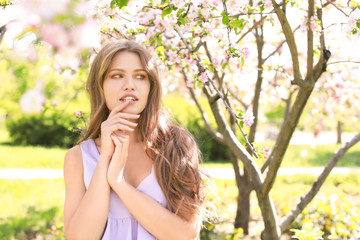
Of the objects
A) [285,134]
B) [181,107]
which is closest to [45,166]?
[181,107]

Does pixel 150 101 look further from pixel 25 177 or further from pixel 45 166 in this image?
pixel 45 166

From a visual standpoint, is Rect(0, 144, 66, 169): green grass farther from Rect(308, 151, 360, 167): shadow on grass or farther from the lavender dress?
the lavender dress

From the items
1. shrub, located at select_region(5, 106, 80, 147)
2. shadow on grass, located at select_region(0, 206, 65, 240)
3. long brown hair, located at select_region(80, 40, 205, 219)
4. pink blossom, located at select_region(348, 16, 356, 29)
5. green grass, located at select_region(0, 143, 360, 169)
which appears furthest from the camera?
shrub, located at select_region(5, 106, 80, 147)

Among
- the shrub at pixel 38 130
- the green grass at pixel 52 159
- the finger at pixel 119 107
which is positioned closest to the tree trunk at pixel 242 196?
the finger at pixel 119 107

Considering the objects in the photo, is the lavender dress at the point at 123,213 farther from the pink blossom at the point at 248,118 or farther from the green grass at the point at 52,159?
the green grass at the point at 52,159

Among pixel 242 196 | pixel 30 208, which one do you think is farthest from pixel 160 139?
pixel 30 208

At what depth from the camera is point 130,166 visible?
1906 millimetres

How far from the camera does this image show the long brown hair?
5.97 ft

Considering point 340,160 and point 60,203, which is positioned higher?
point 60,203

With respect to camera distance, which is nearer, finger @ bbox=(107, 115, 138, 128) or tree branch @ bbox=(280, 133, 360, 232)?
finger @ bbox=(107, 115, 138, 128)

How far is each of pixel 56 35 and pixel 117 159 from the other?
1.19 metres

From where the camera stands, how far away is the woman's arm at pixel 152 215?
5.46ft

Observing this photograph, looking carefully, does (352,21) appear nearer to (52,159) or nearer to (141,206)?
(141,206)

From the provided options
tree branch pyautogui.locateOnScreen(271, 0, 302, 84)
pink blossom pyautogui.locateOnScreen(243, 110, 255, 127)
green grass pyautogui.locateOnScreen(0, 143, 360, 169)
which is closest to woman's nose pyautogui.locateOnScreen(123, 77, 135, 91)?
pink blossom pyautogui.locateOnScreen(243, 110, 255, 127)
